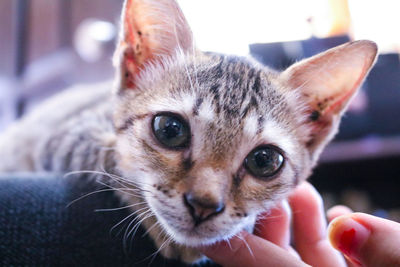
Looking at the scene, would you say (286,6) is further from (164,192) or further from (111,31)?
(111,31)

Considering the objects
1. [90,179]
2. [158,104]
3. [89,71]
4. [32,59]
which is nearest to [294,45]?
[158,104]

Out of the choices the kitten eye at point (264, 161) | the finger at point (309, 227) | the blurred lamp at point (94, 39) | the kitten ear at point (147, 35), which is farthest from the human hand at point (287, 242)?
the blurred lamp at point (94, 39)

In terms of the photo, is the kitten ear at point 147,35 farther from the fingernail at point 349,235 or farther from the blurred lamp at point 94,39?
the blurred lamp at point 94,39

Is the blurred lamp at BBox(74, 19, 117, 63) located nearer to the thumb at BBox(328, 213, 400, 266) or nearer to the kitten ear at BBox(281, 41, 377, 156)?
the kitten ear at BBox(281, 41, 377, 156)

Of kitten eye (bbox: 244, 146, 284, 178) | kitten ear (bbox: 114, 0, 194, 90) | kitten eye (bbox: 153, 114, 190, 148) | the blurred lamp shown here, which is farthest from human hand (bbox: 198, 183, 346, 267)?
the blurred lamp

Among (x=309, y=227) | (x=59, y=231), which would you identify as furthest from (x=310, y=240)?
(x=59, y=231)

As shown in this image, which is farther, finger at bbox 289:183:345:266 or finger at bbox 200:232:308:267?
finger at bbox 289:183:345:266

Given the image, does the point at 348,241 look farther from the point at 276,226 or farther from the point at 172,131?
the point at 172,131
